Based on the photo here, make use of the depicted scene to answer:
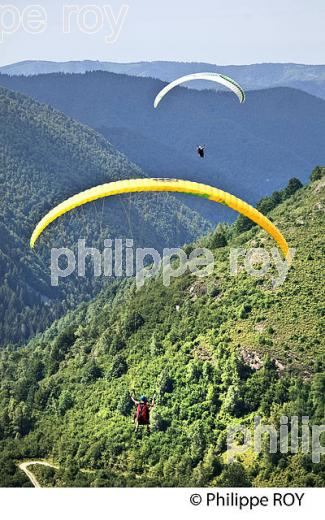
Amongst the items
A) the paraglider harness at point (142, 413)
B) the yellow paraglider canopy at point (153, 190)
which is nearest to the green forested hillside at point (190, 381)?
the paraglider harness at point (142, 413)

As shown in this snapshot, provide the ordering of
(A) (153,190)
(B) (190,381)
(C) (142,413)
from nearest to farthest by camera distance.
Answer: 1. (C) (142,413)
2. (A) (153,190)
3. (B) (190,381)

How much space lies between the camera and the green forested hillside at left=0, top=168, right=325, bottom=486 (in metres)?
76.5

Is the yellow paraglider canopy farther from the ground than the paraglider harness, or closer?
farther from the ground

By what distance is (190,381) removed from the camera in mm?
83250

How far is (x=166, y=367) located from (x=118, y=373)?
6941 mm

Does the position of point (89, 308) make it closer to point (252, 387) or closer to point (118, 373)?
point (118, 373)

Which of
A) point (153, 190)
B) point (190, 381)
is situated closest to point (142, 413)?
point (153, 190)

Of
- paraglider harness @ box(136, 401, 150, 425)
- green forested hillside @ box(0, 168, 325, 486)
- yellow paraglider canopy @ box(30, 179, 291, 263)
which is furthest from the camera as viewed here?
green forested hillside @ box(0, 168, 325, 486)

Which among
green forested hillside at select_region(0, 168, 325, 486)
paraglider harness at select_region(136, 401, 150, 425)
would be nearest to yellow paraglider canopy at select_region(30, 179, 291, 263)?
paraglider harness at select_region(136, 401, 150, 425)

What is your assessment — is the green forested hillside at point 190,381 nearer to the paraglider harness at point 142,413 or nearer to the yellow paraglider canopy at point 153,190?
the paraglider harness at point 142,413

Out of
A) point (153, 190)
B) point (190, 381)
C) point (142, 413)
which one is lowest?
point (142, 413)

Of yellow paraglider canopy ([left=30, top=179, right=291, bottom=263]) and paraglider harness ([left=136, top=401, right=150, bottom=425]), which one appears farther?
yellow paraglider canopy ([left=30, top=179, right=291, bottom=263])

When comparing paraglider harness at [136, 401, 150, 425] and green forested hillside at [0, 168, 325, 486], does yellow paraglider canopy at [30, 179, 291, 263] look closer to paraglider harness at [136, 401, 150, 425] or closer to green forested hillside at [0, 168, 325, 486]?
paraglider harness at [136, 401, 150, 425]

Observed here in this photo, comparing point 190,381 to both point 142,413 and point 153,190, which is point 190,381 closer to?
point 142,413
